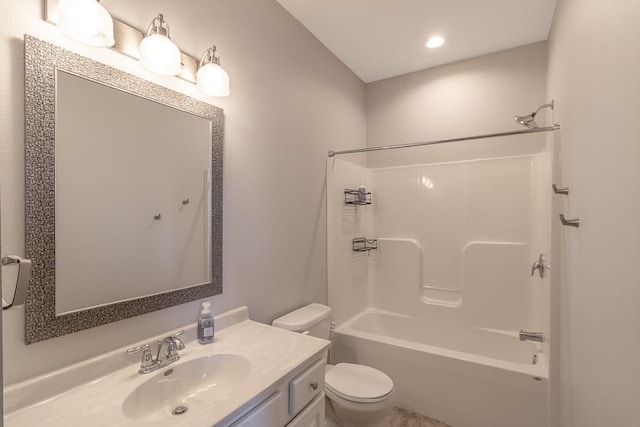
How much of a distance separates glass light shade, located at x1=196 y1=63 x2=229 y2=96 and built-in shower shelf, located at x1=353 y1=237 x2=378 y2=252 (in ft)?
5.91

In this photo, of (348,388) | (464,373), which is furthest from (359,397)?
(464,373)

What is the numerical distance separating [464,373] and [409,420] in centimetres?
54

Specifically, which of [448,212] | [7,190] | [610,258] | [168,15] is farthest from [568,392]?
[168,15]

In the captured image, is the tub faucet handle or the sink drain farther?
the tub faucet handle

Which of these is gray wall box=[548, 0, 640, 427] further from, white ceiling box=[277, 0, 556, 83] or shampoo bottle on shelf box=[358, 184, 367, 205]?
shampoo bottle on shelf box=[358, 184, 367, 205]

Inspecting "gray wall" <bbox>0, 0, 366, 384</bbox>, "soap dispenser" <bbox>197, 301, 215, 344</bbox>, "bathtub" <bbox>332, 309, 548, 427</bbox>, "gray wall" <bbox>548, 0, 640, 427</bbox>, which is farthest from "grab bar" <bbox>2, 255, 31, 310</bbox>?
"bathtub" <bbox>332, 309, 548, 427</bbox>

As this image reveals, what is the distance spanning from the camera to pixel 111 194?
3.73 ft

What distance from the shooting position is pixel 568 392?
146 cm

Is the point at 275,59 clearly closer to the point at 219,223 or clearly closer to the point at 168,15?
the point at 168,15

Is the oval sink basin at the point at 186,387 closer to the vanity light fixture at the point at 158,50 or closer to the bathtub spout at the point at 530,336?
the vanity light fixture at the point at 158,50

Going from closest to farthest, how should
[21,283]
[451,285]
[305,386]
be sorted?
[21,283] < [305,386] < [451,285]

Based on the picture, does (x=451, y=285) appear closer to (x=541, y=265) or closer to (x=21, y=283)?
(x=541, y=265)

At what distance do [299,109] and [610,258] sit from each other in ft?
5.87

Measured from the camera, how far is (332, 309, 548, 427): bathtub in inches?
73.4
